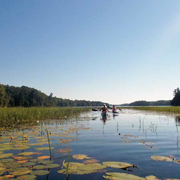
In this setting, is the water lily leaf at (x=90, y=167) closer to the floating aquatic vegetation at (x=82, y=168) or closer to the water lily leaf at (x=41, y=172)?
the floating aquatic vegetation at (x=82, y=168)

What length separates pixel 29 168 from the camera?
13.7 feet

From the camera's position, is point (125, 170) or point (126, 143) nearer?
point (125, 170)

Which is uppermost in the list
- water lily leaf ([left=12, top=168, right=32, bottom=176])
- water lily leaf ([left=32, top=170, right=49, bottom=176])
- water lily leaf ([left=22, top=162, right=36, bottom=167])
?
water lily leaf ([left=12, top=168, right=32, bottom=176])

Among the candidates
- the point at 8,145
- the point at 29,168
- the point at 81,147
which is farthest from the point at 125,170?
the point at 8,145

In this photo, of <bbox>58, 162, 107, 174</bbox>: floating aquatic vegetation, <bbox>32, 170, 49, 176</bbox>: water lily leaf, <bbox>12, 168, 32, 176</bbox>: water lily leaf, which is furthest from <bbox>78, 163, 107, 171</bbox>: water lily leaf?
<bbox>12, 168, 32, 176</bbox>: water lily leaf

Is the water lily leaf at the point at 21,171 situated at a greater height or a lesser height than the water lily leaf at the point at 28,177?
greater

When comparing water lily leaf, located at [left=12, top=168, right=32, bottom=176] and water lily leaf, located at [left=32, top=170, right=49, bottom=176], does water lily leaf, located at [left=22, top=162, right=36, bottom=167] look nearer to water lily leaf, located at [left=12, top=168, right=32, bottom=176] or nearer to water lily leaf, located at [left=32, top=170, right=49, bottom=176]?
water lily leaf, located at [left=12, top=168, right=32, bottom=176]

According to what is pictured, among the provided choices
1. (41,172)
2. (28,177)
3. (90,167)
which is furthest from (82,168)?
(28,177)

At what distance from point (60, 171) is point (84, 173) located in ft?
1.95

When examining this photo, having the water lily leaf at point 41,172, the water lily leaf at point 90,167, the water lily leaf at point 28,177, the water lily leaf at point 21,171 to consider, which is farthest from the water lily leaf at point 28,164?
the water lily leaf at point 90,167

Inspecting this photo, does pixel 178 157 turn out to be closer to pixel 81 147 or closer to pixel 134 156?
pixel 134 156

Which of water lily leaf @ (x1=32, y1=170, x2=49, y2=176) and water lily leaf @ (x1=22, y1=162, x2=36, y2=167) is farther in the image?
water lily leaf @ (x1=22, y1=162, x2=36, y2=167)

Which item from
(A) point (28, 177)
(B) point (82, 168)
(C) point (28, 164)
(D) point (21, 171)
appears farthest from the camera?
(C) point (28, 164)

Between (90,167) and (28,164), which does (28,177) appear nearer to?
(28,164)
